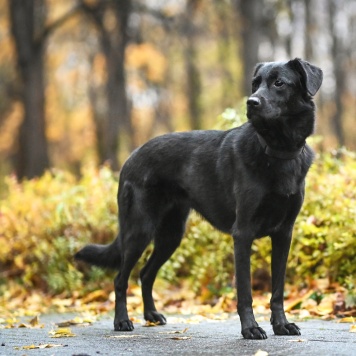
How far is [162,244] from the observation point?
21.0 ft

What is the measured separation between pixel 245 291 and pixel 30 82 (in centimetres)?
1428

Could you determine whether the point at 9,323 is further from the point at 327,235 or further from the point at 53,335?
the point at 327,235

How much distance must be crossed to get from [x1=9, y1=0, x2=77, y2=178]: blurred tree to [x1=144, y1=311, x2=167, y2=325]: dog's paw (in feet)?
39.8

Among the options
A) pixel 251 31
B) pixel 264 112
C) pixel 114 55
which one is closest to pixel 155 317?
pixel 264 112

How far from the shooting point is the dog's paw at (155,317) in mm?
6148

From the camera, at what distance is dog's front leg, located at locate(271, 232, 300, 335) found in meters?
5.09

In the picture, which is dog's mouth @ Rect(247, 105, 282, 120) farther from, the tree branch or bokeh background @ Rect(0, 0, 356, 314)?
the tree branch

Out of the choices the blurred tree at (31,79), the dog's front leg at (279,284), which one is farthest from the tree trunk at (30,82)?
the dog's front leg at (279,284)

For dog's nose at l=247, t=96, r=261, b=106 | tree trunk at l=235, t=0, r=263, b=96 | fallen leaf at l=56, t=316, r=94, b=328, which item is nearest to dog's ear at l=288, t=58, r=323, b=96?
dog's nose at l=247, t=96, r=261, b=106

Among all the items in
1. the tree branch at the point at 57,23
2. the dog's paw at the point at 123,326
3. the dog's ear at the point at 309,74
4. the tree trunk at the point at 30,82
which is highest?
the tree branch at the point at 57,23

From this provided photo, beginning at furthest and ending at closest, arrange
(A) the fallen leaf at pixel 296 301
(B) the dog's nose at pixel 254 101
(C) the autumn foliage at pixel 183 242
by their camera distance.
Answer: (C) the autumn foliage at pixel 183 242
(A) the fallen leaf at pixel 296 301
(B) the dog's nose at pixel 254 101

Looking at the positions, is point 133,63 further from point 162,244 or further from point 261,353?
point 261,353

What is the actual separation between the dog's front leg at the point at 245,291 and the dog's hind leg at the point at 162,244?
4.21ft

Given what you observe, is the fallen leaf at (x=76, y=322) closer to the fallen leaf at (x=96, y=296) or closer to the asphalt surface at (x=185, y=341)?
the asphalt surface at (x=185, y=341)
